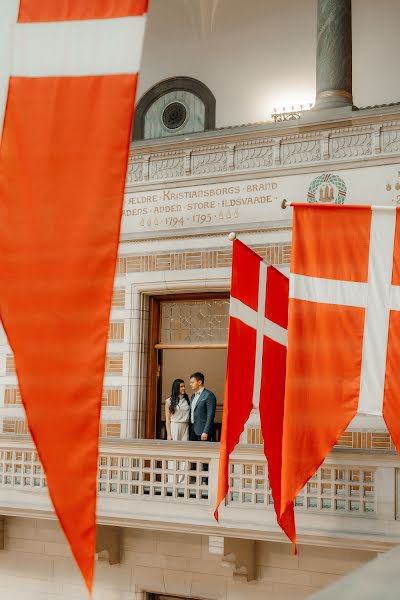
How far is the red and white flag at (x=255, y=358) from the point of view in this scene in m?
7.89

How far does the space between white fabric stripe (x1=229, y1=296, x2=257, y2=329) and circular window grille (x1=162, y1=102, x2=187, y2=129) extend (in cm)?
920

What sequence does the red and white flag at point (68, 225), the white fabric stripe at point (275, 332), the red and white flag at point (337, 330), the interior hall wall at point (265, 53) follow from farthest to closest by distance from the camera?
the interior hall wall at point (265, 53) → the white fabric stripe at point (275, 332) → the red and white flag at point (337, 330) → the red and white flag at point (68, 225)

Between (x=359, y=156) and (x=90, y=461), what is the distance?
338 inches

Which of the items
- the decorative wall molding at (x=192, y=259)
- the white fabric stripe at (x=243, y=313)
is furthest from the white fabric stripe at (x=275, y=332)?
the decorative wall molding at (x=192, y=259)

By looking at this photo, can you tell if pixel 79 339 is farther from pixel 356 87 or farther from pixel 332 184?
pixel 356 87

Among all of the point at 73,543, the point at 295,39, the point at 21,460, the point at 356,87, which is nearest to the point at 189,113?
the point at 295,39

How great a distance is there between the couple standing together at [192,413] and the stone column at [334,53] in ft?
15.7

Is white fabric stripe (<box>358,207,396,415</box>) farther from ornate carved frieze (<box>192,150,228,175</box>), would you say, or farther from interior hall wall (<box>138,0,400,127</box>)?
interior hall wall (<box>138,0,400,127</box>)

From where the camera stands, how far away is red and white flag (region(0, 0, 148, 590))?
3801 mm

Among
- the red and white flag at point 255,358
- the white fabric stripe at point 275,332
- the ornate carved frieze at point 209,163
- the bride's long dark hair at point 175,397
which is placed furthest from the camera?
the ornate carved frieze at point 209,163

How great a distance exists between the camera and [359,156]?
1130 cm

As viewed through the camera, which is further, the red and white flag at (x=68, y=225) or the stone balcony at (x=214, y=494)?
the stone balcony at (x=214, y=494)

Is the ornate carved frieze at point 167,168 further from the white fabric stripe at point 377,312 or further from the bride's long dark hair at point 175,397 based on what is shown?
the white fabric stripe at point 377,312

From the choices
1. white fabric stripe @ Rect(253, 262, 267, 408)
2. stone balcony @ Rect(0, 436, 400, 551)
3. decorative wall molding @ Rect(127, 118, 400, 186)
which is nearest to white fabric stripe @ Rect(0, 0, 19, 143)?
white fabric stripe @ Rect(253, 262, 267, 408)
